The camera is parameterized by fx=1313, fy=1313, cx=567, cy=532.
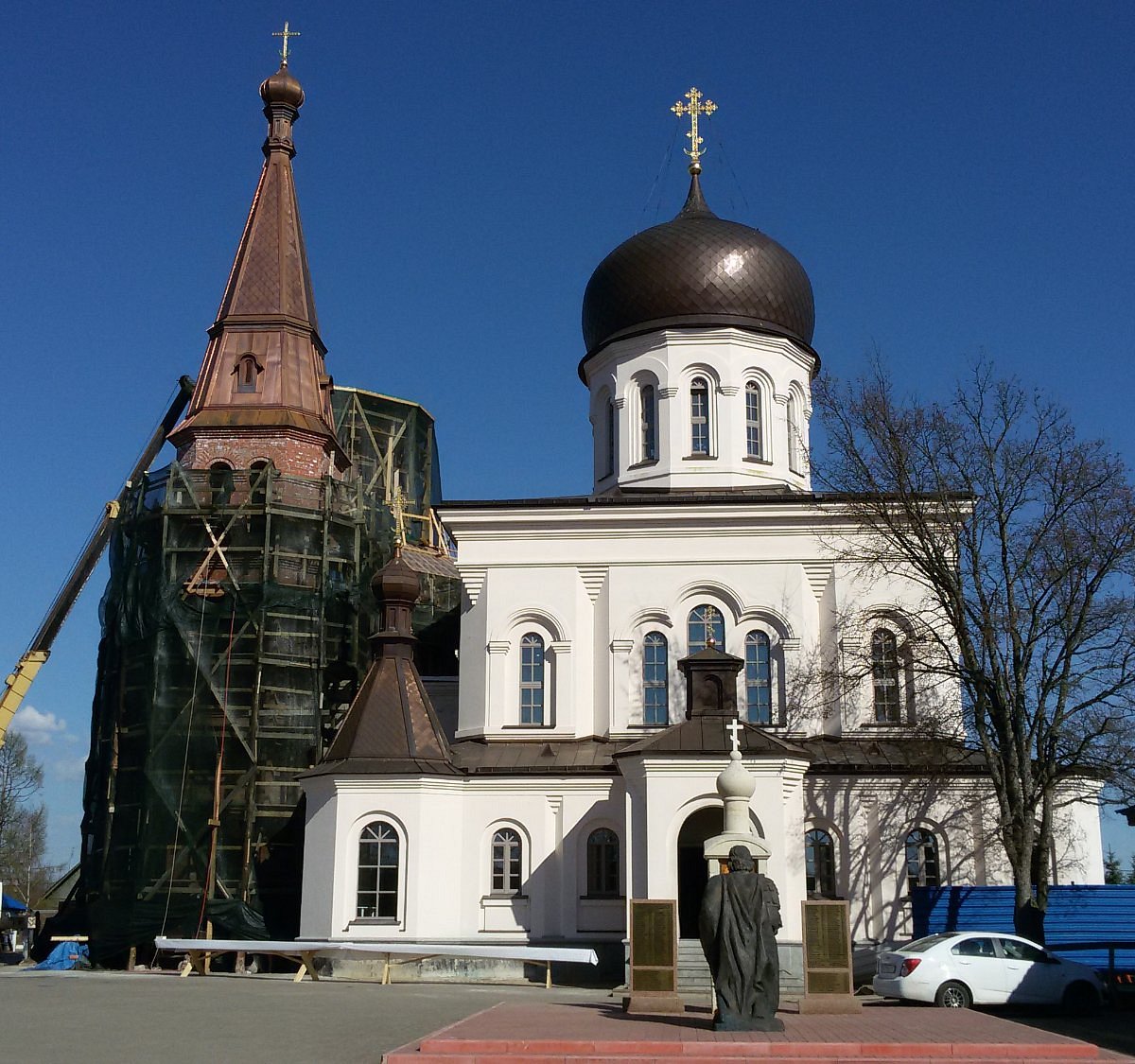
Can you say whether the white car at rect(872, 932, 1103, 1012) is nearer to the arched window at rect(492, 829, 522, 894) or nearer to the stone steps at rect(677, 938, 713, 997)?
the stone steps at rect(677, 938, 713, 997)

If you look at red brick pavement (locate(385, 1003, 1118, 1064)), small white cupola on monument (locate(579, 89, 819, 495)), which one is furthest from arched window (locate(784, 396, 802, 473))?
red brick pavement (locate(385, 1003, 1118, 1064))

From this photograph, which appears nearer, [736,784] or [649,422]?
[736,784]

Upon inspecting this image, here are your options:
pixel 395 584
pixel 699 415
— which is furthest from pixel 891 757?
pixel 395 584

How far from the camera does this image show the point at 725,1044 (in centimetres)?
1129

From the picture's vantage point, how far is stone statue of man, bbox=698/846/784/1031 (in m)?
12.3

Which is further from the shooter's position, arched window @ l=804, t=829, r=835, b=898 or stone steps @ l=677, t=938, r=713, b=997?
arched window @ l=804, t=829, r=835, b=898

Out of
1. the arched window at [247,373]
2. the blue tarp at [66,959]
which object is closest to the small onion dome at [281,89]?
the arched window at [247,373]

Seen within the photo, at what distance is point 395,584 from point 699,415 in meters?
7.46

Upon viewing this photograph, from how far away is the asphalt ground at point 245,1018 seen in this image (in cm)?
1106

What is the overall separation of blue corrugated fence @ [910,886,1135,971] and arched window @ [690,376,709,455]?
33.2ft

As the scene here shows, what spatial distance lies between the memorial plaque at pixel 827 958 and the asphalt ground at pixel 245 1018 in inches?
38.0

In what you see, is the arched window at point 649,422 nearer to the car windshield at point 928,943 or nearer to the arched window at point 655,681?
the arched window at point 655,681

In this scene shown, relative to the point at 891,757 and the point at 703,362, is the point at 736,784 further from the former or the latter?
the point at 703,362

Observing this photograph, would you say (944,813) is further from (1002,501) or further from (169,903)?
(169,903)
